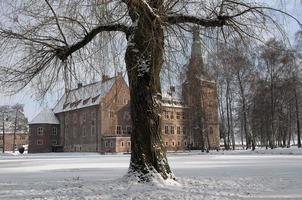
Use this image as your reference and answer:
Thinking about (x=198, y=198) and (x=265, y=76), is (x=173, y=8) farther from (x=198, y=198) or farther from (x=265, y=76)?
(x=265, y=76)

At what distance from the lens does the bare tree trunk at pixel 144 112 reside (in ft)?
46.5

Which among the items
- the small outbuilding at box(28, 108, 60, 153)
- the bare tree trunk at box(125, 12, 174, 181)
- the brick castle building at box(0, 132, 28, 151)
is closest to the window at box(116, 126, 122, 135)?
the small outbuilding at box(28, 108, 60, 153)

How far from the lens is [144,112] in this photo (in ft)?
48.1

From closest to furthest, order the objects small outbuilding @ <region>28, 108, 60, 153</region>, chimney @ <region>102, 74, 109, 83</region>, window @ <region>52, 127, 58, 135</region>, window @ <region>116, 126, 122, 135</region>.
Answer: chimney @ <region>102, 74, 109, 83</region>
window @ <region>116, 126, 122, 135</region>
small outbuilding @ <region>28, 108, 60, 153</region>
window @ <region>52, 127, 58, 135</region>

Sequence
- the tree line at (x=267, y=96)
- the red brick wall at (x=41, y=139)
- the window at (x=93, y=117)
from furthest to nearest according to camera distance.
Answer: the red brick wall at (x=41, y=139)
the window at (x=93, y=117)
the tree line at (x=267, y=96)

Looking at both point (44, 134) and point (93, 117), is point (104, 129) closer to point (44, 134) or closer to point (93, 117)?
point (93, 117)

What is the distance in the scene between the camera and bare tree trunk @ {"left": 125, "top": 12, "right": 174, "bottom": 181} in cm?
1418

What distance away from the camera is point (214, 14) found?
1477 centimetres

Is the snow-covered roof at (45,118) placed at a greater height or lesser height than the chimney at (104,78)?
greater

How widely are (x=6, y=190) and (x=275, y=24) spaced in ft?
31.8

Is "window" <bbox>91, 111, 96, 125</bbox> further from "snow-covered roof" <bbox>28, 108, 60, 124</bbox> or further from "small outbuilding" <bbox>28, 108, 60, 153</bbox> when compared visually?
Result: "snow-covered roof" <bbox>28, 108, 60, 124</bbox>

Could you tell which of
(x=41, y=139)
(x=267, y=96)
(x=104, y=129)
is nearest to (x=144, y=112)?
(x=267, y=96)

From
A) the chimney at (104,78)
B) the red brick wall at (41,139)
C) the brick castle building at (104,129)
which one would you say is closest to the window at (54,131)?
the brick castle building at (104,129)

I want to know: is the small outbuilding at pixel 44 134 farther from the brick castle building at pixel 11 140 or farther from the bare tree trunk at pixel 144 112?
the bare tree trunk at pixel 144 112
